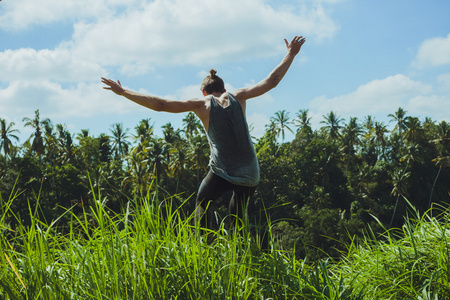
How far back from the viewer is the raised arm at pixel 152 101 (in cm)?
353

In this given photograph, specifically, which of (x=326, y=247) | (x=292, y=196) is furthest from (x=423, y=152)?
(x=326, y=247)

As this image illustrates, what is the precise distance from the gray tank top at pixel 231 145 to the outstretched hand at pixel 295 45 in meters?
0.92

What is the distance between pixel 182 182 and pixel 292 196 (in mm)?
11938

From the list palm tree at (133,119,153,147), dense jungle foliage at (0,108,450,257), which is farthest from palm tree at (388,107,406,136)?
palm tree at (133,119,153,147)

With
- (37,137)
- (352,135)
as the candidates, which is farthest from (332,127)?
(37,137)

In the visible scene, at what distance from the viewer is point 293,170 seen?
168 ft

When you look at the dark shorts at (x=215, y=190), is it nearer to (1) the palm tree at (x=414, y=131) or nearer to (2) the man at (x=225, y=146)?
(2) the man at (x=225, y=146)

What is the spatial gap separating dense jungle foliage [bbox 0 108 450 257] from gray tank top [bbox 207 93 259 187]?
113 ft

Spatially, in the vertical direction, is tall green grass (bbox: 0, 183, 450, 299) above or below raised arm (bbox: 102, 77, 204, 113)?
below

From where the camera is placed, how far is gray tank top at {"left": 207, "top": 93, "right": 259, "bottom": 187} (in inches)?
145

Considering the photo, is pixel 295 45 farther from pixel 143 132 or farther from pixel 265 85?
pixel 143 132

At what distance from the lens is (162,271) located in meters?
2.71

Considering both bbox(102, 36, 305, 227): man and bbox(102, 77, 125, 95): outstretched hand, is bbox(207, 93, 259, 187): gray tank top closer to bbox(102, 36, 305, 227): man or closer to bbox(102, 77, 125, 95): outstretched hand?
bbox(102, 36, 305, 227): man

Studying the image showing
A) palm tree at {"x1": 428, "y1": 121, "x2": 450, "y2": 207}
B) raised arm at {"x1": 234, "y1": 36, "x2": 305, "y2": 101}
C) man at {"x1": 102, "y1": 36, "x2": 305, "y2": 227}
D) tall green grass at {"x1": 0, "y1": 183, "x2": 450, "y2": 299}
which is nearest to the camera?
tall green grass at {"x1": 0, "y1": 183, "x2": 450, "y2": 299}
